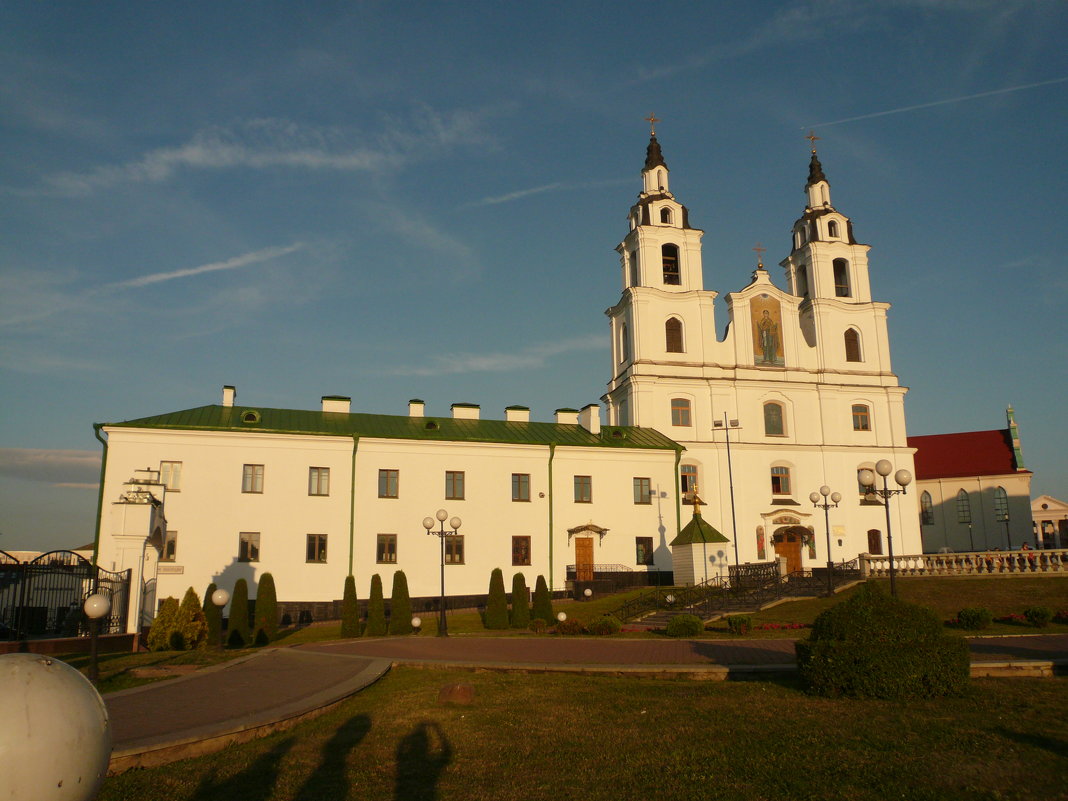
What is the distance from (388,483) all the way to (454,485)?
10.1 ft

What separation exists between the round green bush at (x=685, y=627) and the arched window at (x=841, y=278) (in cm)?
3402

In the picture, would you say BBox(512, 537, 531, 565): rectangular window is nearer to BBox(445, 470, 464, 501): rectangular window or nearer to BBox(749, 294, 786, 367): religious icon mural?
BBox(445, 470, 464, 501): rectangular window

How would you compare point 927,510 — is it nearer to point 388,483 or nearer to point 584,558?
point 584,558

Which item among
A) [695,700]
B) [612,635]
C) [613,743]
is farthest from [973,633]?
[613,743]

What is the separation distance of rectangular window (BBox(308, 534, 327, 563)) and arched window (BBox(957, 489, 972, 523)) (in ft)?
168

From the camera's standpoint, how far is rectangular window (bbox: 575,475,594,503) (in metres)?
40.3

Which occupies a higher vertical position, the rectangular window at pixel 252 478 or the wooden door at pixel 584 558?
the rectangular window at pixel 252 478

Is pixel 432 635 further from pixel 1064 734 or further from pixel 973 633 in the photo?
pixel 1064 734

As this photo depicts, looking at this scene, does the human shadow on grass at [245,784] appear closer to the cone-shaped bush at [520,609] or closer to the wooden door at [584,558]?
the cone-shaped bush at [520,609]

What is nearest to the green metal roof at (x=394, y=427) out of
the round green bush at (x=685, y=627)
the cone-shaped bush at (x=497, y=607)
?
the cone-shaped bush at (x=497, y=607)

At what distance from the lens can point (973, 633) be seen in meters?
21.0

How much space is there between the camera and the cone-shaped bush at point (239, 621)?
25283 millimetres

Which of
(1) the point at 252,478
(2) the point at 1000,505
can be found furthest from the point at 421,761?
(2) the point at 1000,505

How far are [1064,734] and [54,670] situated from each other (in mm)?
9805
